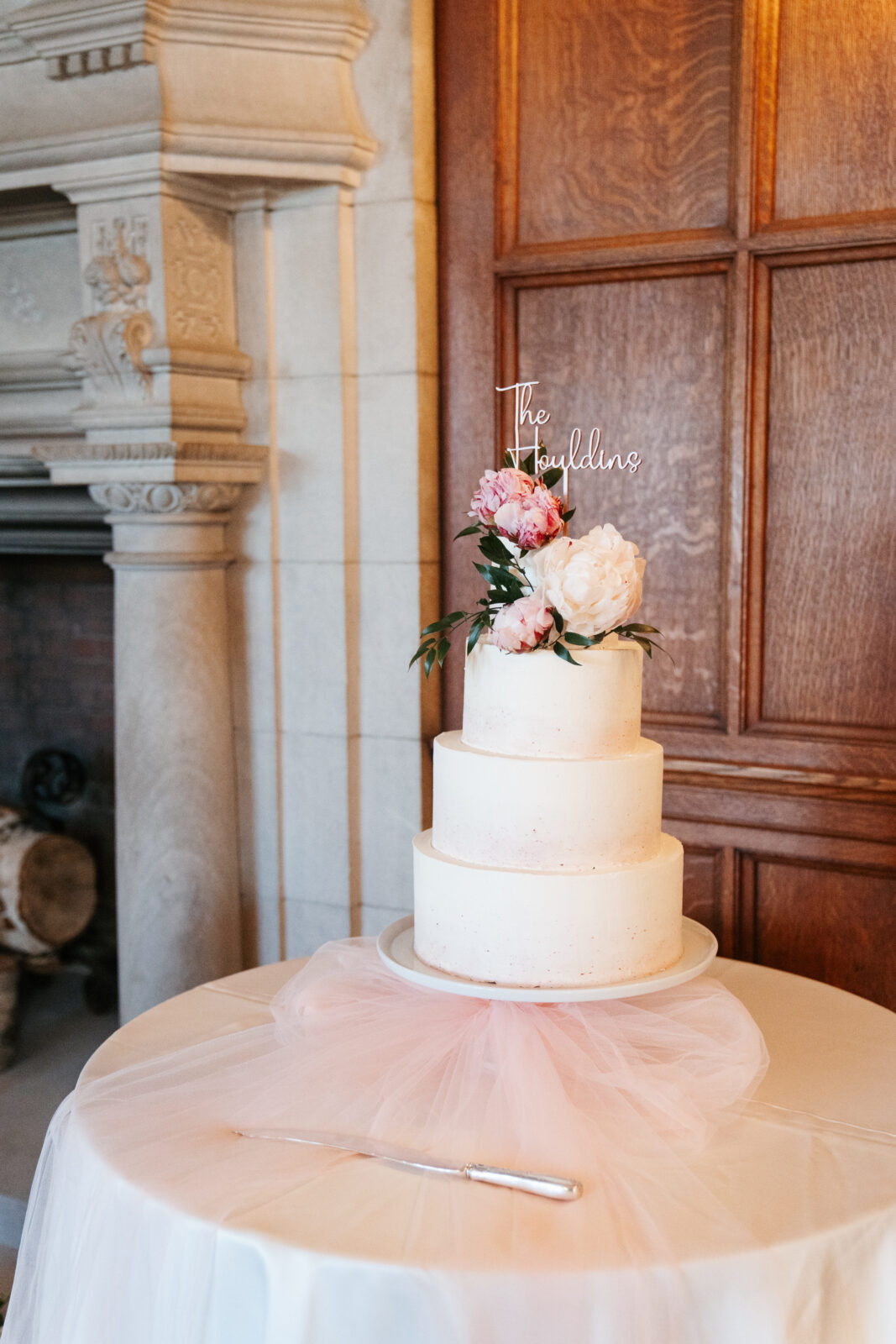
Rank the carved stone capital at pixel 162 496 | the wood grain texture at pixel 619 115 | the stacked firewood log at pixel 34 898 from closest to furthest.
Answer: the wood grain texture at pixel 619 115 → the carved stone capital at pixel 162 496 → the stacked firewood log at pixel 34 898

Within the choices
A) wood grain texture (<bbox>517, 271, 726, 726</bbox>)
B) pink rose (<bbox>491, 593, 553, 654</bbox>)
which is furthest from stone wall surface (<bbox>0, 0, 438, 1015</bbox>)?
pink rose (<bbox>491, 593, 553, 654</bbox>)

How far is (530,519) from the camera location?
163 cm

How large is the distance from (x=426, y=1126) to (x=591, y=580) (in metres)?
0.68

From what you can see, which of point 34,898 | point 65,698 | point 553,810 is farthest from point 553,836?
point 65,698

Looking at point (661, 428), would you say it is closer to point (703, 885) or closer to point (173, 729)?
point (703, 885)

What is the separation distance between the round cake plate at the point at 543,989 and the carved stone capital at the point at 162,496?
129 cm

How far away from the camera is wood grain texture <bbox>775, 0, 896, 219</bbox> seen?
2.31 metres

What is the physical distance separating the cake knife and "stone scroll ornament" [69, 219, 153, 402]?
5.60ft

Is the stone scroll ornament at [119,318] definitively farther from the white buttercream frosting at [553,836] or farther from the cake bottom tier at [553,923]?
the cake bottom tier at [553,923]

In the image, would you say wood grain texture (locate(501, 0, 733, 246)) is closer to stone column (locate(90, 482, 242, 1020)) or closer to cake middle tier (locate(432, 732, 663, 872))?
stone column (locate(90, 482, 242, 1020))

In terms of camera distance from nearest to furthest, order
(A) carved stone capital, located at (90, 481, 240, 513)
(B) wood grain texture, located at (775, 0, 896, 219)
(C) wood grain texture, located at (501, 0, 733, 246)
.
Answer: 1. (B) wood grain texture, located at (775, 0, 896, 219)
2. (C) wood grain texture, located at (501, 0, 733, 246)
3. (A) carved stone capital, located at (90, 481, 240, 513)

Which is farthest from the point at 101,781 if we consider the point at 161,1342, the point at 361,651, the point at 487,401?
the point at 161,1342

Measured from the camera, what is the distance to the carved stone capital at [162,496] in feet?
9.04

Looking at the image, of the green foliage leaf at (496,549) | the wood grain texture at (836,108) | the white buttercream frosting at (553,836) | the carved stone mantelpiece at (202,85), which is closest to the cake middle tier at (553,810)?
the white buttercream frosting at (553,836)
